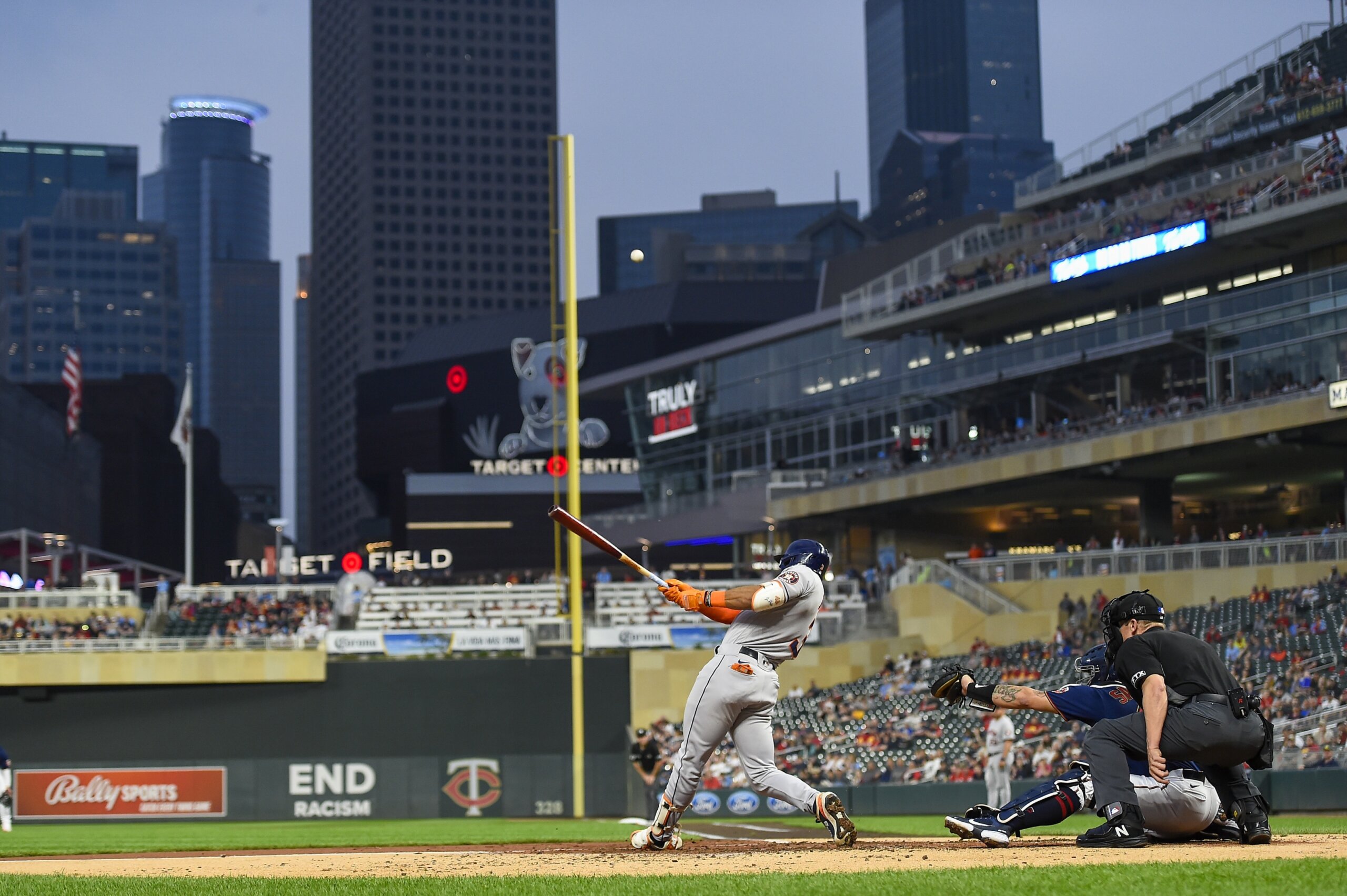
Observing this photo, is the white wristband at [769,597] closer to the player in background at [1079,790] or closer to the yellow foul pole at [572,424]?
the player in background at [1079,790]

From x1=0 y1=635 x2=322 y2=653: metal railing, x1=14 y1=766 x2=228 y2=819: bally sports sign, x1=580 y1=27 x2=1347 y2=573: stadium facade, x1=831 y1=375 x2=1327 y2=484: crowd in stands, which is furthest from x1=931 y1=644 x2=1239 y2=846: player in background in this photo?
x1=831 y1=375 x2=1327 y2=484: crowd in stands

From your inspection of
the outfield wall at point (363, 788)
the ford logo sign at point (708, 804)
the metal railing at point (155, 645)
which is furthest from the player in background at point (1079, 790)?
the metal railing at point (155, 645)

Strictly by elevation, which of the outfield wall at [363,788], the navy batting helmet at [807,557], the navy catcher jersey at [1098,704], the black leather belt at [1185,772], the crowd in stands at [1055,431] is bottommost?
the outfield wall at [363,788]

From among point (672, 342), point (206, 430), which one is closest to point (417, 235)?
point (206, 430)

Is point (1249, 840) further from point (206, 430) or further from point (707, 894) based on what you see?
point (206, 430)

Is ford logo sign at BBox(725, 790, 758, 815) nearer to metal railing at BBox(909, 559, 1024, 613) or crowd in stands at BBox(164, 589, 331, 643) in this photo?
metal railing at BBox(909, 559, 1024, 613)

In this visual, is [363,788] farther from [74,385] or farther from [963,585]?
[74,385]
